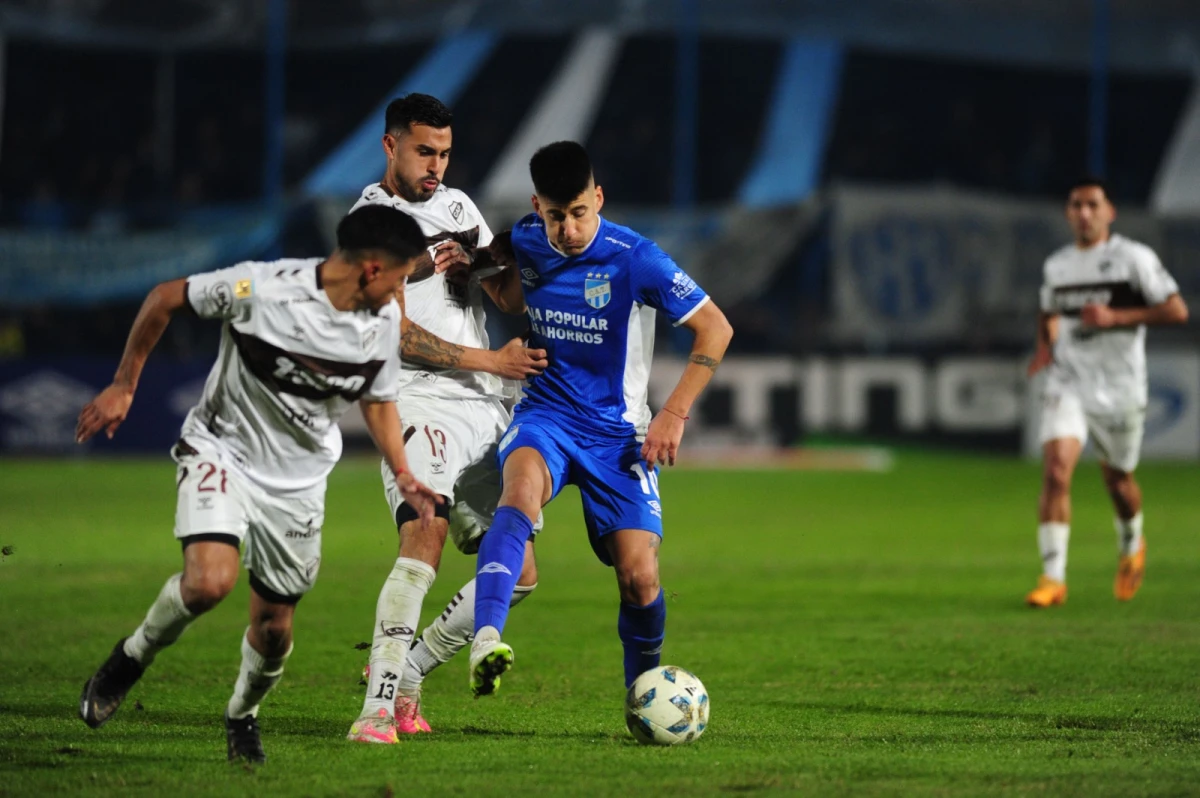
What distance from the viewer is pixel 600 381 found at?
6492mm

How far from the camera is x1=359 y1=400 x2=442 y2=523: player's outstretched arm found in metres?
5.39

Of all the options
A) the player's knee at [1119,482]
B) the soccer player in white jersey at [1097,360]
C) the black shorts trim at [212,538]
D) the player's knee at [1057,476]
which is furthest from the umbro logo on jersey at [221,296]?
the player's knee at [1119,482]

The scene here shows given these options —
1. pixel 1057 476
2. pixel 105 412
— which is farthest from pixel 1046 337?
pixel 105 412

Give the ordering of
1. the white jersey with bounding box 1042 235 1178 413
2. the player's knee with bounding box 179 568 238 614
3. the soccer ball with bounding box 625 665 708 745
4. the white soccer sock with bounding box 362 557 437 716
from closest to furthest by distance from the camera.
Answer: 1. the player's knee with bounding box 179 568 238 614
2. the soccer ball with bounding box 625 665 708 745
3. the white soccer sock with bounding box 362 557 437 716
4. the white jersey with bounding box 1042 235 1178 413

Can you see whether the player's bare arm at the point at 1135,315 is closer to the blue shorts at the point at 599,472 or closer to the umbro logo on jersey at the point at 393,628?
the blue shorts at the point at 599,472

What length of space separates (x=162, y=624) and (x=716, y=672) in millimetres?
3110

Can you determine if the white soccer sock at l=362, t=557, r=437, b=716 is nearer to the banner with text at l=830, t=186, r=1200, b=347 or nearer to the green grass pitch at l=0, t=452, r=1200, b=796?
the green grass pitch at l=0, t=452, r=1200, b=796

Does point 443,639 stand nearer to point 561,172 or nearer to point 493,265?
point 493,265

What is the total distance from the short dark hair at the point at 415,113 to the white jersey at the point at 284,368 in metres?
1.15

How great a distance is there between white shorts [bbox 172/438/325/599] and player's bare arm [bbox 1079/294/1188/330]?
6.43 m

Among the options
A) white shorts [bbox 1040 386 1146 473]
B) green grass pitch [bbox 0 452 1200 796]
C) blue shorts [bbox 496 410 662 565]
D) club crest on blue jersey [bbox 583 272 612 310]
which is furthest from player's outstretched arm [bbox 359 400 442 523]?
white shorts [bbox 1040 386 1146 473]

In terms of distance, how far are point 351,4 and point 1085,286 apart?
24492 mm

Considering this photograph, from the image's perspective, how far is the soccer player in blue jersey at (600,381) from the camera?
6.11 meters

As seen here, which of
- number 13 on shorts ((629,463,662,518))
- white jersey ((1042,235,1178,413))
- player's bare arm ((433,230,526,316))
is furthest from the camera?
white jersey ((1042,235,1178,413))
